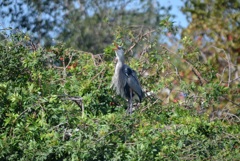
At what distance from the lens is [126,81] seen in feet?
29.5

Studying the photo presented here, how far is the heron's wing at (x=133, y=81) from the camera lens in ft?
27.2

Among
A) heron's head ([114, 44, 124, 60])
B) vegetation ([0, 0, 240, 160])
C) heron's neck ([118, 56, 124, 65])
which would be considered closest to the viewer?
vegetation ([0, 0, 240, 160])

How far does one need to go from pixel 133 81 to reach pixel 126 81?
0.40 metres

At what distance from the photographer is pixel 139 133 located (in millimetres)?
6027

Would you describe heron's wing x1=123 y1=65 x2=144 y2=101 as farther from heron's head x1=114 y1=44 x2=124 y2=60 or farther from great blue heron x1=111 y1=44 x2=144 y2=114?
heron's head x1=114 y1=44 x2=124 y2=60

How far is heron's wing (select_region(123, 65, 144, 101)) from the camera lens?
828 cm

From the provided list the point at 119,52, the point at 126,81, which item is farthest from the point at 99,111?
the point at 126,81

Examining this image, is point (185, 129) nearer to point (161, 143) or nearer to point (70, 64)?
point (161, 143)

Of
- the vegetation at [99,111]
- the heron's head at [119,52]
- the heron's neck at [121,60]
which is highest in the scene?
the heron's head at [119,52]

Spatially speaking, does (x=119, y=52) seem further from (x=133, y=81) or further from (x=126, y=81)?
(x=126, y=81)

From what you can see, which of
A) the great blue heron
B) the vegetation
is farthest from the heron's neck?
the vegetation

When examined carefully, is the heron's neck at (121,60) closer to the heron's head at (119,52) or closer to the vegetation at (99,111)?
the heron's head at (119,52)

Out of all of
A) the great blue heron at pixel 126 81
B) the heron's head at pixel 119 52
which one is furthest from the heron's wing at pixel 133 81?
the heron's head at pixel 119 52

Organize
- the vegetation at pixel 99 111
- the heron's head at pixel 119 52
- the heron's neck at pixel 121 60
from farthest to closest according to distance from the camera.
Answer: the heron's neck at pixel 121 60
the heron's head at pixel 119 52
the vegetation at pixel 99 111
